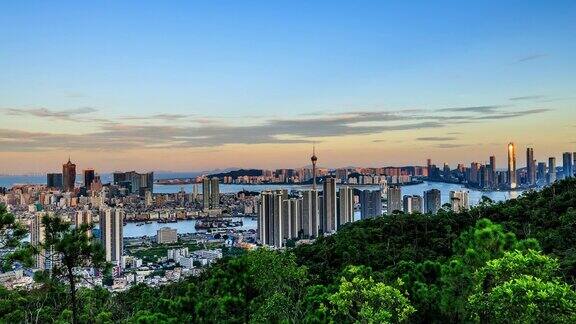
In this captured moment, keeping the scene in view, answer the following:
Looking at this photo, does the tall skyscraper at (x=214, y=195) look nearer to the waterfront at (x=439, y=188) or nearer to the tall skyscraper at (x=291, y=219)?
the waterfront at (x=439, y=188)

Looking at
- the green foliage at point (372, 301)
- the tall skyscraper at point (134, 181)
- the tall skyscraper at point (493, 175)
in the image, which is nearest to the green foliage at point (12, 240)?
the green foliage at point (372, 301)

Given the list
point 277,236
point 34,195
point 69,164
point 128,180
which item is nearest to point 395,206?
point 277,236

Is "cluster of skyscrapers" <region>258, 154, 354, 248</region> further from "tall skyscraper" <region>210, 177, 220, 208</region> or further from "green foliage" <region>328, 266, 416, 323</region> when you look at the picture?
"green foliage" <region>328, 266, 416, 323</region>

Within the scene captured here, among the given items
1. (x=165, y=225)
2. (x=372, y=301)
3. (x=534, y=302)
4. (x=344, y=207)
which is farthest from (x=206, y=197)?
(x=534, y=302)

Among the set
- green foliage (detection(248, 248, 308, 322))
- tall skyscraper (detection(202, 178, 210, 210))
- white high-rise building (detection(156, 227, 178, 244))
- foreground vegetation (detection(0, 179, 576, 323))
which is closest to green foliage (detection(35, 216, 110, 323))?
foreground vegetation (detection(0, 179, 576, 323))

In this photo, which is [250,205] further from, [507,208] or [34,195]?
[507,208]
